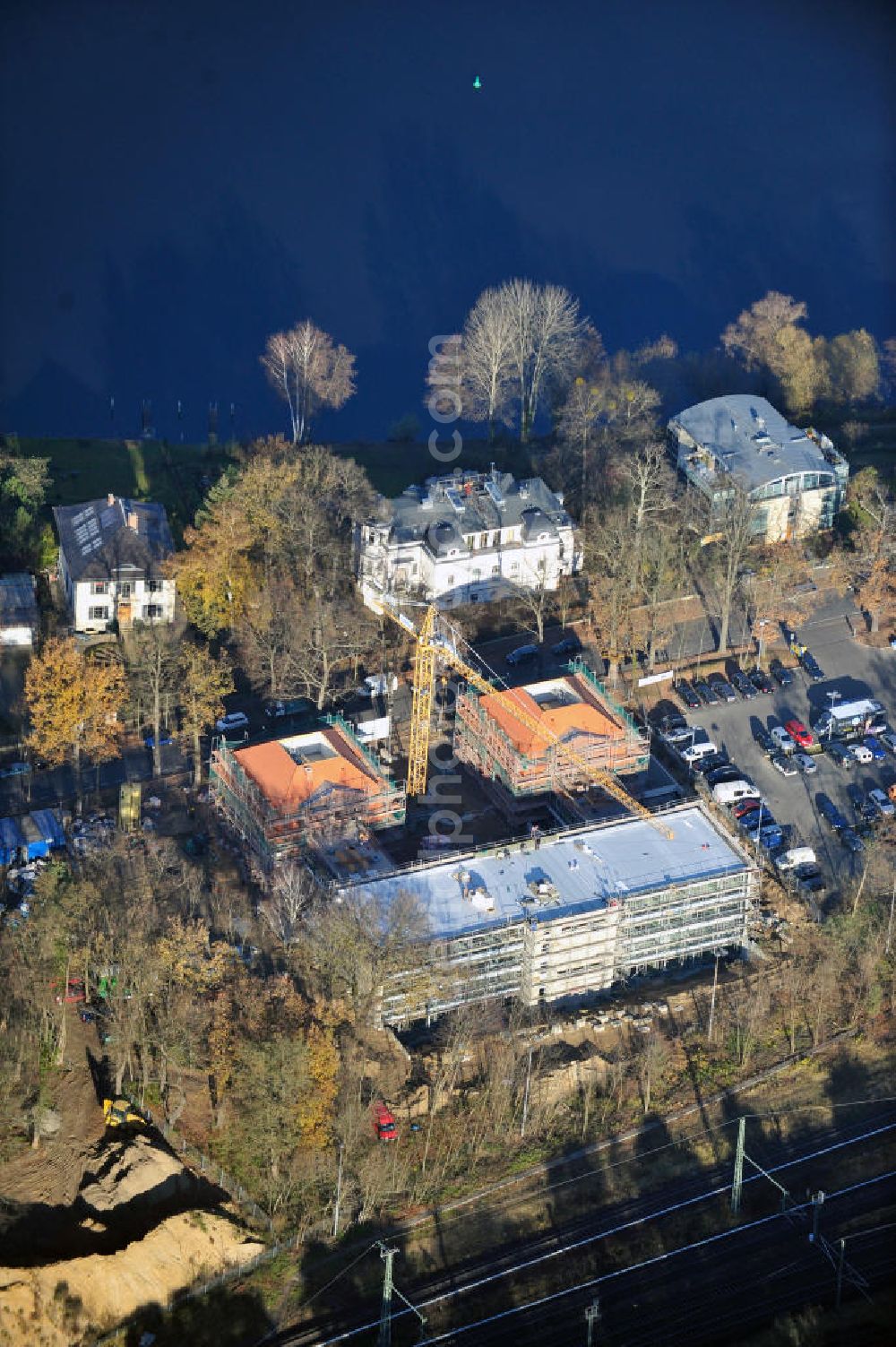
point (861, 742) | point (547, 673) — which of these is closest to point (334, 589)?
point (547, 673)

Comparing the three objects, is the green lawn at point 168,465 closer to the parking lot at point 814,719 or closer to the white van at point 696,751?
the parking lot at point 814,719

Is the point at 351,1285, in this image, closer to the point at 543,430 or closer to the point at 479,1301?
the point at 479,1301

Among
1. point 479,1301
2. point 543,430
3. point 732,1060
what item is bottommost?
point 479,1301

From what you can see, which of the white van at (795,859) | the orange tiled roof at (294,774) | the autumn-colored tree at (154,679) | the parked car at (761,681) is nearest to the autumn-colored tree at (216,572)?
the autumn-colored tree at (154,679)

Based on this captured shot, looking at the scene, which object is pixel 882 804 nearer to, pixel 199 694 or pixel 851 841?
pixel 851 841

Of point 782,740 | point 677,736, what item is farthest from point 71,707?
point 782,740

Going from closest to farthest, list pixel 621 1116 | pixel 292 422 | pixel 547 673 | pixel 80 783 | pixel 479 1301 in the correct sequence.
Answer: pixel 479 1301 → pixel 621 1116 → pixel 80 783 → pixel 547 673 → pixel 292 422
